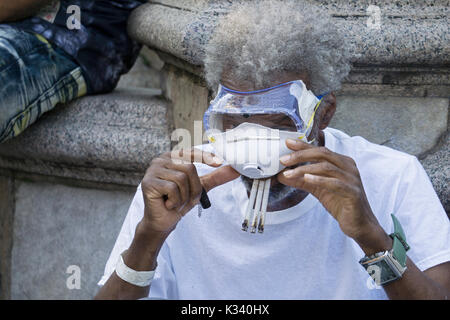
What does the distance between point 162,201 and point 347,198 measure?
0.59 metres

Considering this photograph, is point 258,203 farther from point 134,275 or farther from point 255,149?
point 134,275

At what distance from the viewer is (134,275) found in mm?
2193

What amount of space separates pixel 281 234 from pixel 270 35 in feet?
2.27

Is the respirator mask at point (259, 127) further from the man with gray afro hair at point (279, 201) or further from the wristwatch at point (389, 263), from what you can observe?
the wristwatch at point (389, 263)

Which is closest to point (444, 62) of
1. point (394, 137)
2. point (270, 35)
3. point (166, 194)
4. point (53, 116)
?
point (394, 137)

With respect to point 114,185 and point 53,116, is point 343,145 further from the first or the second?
point 53,116

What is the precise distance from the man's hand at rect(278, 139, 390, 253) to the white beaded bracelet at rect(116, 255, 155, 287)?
1.93ft

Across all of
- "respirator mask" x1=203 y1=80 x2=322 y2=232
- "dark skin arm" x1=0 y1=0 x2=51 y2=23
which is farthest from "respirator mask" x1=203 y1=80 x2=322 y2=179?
"dark skin arm" x1=0 y1=0 x2=51 y2=23

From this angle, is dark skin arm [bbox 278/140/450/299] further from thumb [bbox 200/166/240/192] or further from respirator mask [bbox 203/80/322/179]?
thumb [bbox 200/166/240/192]

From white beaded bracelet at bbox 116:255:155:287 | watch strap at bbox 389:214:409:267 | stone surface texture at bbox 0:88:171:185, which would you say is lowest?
stone surface texture at bbox 0:88:171:185

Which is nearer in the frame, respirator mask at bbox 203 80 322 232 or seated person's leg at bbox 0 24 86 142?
respirator mask at bbox 203 80 322 232

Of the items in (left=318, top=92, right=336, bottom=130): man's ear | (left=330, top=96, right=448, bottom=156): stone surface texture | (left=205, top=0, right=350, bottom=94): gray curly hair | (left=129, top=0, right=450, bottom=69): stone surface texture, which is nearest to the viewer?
(left=205, top=0, right=350, bottom=94): gray curly hair

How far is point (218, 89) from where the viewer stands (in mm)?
2293

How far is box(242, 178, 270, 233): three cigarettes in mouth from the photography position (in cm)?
210
